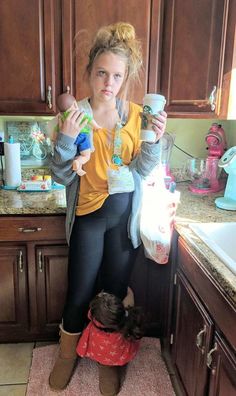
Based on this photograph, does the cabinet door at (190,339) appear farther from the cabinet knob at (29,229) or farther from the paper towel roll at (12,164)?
the paper towel roll at (12,164)

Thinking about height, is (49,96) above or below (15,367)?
above

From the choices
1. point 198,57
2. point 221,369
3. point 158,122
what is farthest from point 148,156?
point 221,369

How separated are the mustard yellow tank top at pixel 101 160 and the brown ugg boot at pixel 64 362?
588 millimetres

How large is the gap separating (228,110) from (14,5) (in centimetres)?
111

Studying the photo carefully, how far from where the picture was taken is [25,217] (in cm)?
184

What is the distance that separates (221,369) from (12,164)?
1.43 m

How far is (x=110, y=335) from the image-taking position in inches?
68.0

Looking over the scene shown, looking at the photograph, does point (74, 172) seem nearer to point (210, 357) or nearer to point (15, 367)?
point (210, 357)

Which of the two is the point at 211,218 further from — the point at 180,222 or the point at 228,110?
the point at 228,110

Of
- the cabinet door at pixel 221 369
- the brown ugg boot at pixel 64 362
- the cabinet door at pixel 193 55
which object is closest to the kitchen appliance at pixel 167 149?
the cabinet door at pixel 193 55

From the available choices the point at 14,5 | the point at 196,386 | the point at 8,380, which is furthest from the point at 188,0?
the point at 8,380

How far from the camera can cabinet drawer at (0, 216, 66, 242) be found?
1841 millimetres

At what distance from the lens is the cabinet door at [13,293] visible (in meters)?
1.91

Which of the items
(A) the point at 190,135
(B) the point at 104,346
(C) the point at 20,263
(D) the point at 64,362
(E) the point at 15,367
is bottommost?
(E) the point at 15,367
